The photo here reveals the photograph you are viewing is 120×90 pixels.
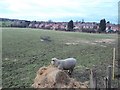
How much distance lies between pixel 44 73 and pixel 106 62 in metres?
7.13

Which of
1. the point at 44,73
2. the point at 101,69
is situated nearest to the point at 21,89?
the point at 44,73

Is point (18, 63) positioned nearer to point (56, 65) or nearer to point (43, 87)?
point (56, 65)

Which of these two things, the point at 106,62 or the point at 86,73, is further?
the point at 106,62

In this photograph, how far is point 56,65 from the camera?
1304 cm

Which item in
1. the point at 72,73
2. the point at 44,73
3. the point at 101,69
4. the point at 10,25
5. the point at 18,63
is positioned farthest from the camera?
the point at 10,25

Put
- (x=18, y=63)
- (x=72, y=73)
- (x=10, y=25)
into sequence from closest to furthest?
(x=72, y=73) < (x=18, y=63) < (x=10, y=25)

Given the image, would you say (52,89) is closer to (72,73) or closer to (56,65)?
(56,65)

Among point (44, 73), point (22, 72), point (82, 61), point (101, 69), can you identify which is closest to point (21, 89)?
point (44, 73)

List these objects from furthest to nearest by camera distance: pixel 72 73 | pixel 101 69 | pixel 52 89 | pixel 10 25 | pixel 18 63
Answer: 1. pixel 10 25
2. pixel 18 63
3. pixel 101 69
4. pixel 72 73
5. pixel 52 89

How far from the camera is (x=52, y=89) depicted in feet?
31.7

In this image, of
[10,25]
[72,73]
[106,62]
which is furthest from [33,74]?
[10,25]

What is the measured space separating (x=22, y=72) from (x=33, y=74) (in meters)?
0.84

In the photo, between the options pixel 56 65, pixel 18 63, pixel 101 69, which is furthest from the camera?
pixel 18 63

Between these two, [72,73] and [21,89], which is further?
[72,73]
